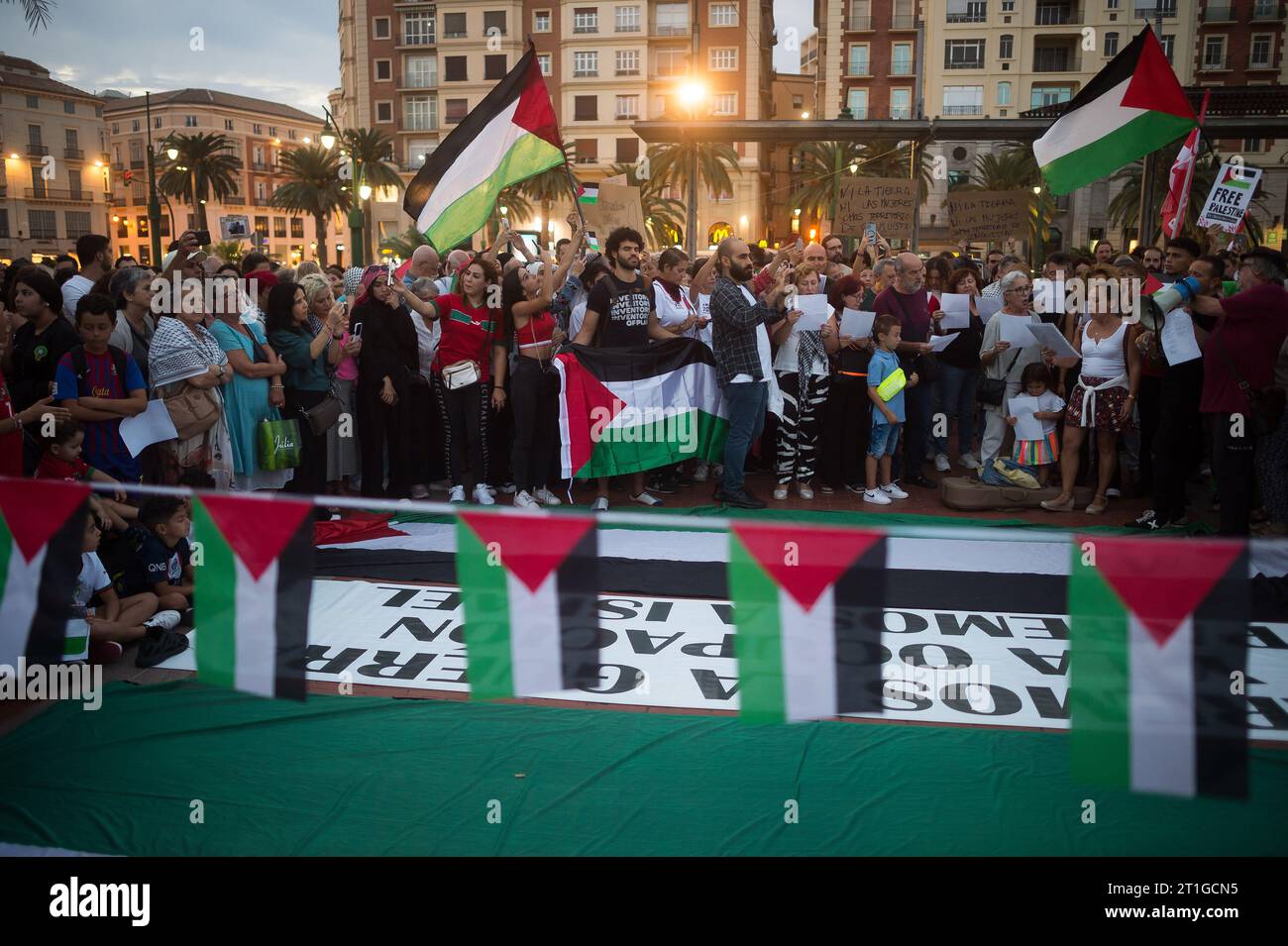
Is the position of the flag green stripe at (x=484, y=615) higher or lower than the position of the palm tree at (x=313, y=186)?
lower

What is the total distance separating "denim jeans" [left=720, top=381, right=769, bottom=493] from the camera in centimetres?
838

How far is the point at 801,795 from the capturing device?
397 cm

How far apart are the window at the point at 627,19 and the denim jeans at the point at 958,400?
61.4 meters

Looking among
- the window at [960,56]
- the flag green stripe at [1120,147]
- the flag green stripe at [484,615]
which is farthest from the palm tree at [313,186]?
the flag green stripe at [484,615]

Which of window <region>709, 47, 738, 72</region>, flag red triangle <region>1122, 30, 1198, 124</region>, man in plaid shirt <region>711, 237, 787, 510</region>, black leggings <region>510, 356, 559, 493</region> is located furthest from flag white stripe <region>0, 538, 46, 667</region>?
window <region>709, 47, 738, 72</region>

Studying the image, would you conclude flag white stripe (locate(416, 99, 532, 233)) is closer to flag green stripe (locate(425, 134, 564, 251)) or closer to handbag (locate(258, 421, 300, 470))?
flag green stripe (locate(425, 134, 564, 251))

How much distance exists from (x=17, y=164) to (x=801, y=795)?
298ft

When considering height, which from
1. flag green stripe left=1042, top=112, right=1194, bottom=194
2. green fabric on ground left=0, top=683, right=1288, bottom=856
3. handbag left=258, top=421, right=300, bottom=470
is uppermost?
flag green stripe left=1042, top=112, right=1194, bottom=194

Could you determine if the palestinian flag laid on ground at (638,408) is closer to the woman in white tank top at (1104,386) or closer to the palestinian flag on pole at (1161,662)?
the woman in white tank top at (1104,386)

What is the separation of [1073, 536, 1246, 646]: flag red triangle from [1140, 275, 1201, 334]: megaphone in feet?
17.1

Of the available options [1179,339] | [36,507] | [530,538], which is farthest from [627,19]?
[530,538]

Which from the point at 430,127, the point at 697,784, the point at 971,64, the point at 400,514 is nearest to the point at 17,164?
the point at 430,127

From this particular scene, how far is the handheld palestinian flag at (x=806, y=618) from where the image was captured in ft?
10.2

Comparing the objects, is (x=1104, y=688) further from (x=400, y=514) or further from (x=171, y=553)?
(x=400, y=514)
